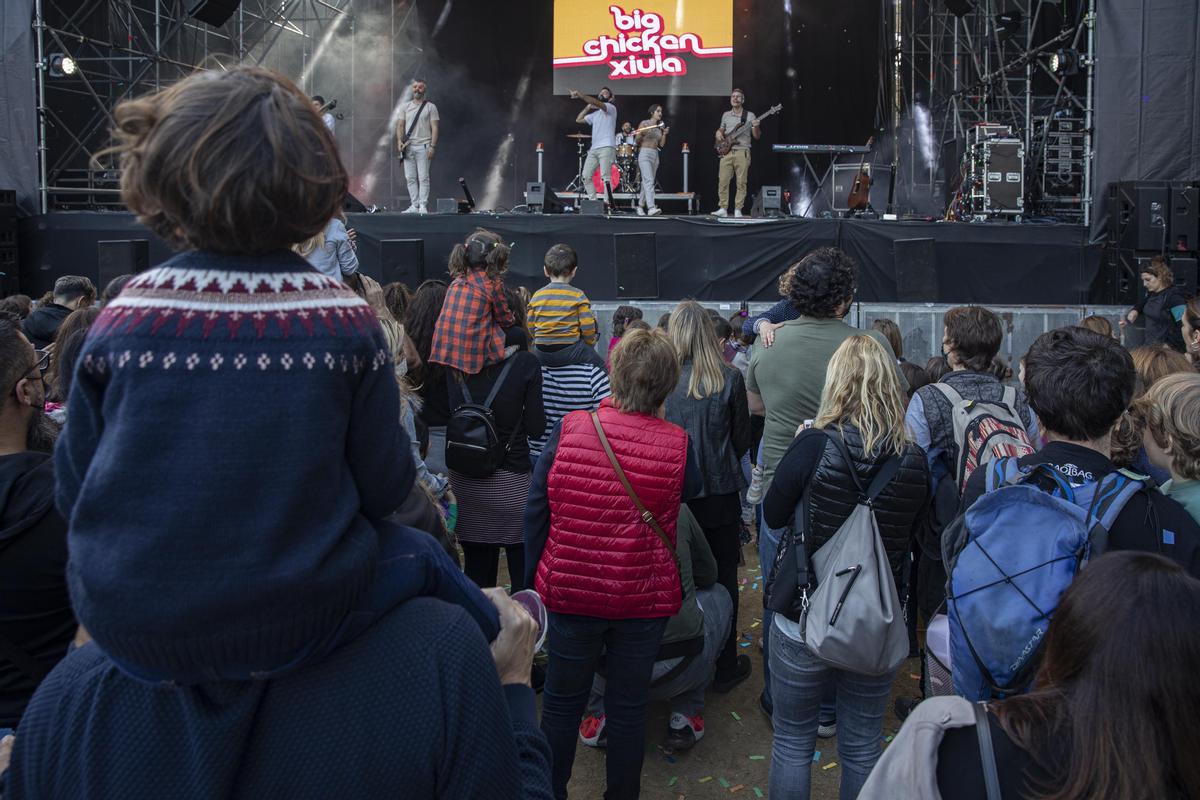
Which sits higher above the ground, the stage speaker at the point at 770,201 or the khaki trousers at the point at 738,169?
the khaki trousers at the point at 738,169

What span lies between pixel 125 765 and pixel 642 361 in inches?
83.6

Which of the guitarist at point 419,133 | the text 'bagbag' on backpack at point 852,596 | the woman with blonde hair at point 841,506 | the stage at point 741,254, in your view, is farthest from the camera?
the guitarist at point 419,133

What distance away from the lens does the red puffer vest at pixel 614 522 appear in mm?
2871

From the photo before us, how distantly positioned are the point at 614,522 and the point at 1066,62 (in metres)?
10.5

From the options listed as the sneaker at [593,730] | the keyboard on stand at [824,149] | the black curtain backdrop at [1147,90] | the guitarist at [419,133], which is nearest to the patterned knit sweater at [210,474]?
the sneaker at [593,730]

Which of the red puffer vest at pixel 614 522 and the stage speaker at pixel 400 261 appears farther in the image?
the stage speaker at pixel 400 261

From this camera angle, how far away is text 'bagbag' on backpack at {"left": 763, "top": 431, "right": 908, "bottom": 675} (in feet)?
8.51

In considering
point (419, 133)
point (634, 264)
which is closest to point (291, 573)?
point (634, 264)

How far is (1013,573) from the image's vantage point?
6.33 feet

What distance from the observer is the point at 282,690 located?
3.27ft

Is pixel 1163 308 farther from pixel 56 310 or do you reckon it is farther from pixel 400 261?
pixel 56 310

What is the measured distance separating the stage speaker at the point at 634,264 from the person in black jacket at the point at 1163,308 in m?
4.79

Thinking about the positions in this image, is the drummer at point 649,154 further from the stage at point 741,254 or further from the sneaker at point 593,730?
the sneaker at point 593,730

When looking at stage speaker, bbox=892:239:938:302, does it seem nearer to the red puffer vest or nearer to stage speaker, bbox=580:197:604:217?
stage speaker, bbox=580:197:604:217
